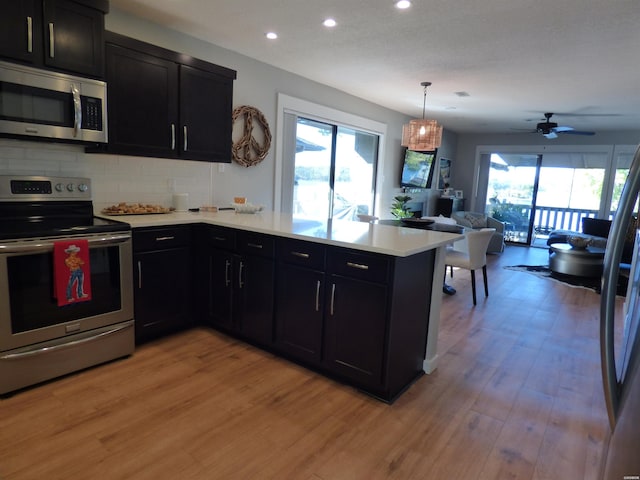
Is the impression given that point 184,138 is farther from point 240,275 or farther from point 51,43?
point 240,275

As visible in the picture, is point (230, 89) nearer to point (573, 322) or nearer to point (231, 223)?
point (231, 223)

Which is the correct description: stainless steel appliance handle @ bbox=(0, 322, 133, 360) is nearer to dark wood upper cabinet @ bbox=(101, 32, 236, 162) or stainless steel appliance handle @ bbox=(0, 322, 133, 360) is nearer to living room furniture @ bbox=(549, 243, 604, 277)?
Answer: dark wood upper cabinet @ bbox=(101, 32, 236, 162)

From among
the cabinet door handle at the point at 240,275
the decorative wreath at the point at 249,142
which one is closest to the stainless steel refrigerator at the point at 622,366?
the cabinet door handle at the point at 240,275

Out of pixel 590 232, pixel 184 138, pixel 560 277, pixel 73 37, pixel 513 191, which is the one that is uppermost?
pixel 73 37

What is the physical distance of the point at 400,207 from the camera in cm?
710

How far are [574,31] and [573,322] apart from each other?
2.61 meters

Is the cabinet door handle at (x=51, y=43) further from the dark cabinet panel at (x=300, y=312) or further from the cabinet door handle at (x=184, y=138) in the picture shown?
the dark cabinet panel at (x=300, y=312)

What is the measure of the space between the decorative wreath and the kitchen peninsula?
1170 mm

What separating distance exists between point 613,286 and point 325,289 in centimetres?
171

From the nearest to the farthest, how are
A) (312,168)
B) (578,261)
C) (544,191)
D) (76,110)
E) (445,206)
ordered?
(76,110), (312,168), (578,261), (445,206), (544,191)

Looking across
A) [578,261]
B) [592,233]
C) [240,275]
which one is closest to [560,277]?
[578,261]

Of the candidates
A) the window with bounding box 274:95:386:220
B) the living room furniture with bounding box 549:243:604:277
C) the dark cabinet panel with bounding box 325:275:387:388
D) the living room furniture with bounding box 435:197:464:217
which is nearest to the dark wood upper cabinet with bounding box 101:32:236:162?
the window with bounding box 274:95:386:220

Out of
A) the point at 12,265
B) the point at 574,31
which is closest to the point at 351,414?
the point at 12,265

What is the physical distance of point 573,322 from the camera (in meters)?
3.84
